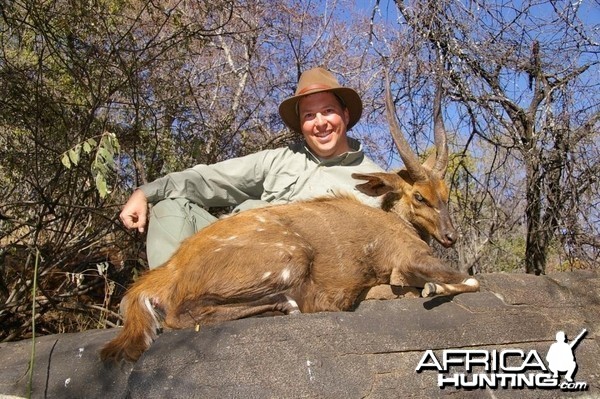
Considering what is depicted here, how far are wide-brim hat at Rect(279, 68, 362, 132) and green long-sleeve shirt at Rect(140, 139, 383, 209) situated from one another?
1.23ft

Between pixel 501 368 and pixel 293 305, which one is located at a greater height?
pixel 293 305

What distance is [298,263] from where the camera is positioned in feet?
13.3

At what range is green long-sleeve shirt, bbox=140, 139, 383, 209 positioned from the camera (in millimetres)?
5195

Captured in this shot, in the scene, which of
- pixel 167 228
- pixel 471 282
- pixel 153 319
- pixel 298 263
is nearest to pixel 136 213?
pixel 167 228

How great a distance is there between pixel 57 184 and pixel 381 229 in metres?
3.19

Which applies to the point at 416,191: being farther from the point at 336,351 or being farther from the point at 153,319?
the point at 153,319

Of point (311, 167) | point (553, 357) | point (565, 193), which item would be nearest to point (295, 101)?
point (311, 167)

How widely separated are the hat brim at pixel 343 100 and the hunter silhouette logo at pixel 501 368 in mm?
2710

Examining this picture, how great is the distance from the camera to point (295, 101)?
5676mm

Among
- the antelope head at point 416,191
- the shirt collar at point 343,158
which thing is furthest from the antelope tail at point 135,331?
the shirt collar at point 343,158

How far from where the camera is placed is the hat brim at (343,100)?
5609 mm

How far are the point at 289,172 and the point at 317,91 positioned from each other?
0.70m

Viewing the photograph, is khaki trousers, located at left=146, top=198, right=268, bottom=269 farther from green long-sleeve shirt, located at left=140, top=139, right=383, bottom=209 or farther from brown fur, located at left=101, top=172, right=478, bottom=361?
brown fur, located at left=101, top=172, right=478, bottom=361

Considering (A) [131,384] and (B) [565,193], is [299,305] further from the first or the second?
(B) [565,193]
